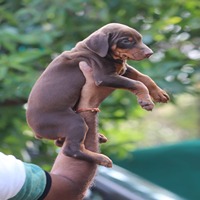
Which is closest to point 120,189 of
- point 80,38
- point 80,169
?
point 80,38

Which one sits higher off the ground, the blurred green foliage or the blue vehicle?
the blurred green foliage

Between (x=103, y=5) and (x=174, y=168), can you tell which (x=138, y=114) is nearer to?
(x=103, y=5)

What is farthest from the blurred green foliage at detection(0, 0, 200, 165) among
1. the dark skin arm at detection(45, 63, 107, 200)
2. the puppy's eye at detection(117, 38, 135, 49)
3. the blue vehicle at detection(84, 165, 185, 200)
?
the puppy's eye at detection(117, 38, 135, 49)

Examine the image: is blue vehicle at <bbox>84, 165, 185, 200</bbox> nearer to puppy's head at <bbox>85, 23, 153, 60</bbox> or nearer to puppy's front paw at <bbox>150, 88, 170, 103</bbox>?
puppy's front paw at <bbox>150, 88, 170, 103</bbox>

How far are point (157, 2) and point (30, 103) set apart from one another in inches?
84.8

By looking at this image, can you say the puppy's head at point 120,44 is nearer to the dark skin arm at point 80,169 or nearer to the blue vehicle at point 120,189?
the dark skin arm at point 80,169

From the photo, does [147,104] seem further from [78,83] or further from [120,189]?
[120,189]

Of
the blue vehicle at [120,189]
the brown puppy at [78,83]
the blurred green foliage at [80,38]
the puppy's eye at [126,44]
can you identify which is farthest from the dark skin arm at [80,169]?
the blue vehicle at [120,189]

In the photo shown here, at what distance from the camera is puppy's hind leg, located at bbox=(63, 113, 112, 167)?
1.91 m

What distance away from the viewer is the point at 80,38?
13.3 ft

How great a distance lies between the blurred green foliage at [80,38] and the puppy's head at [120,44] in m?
1.80

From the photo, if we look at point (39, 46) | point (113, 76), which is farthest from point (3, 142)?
point (113, 76)

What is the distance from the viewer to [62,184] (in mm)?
1979

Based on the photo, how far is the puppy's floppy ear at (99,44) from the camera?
1.89 meters
